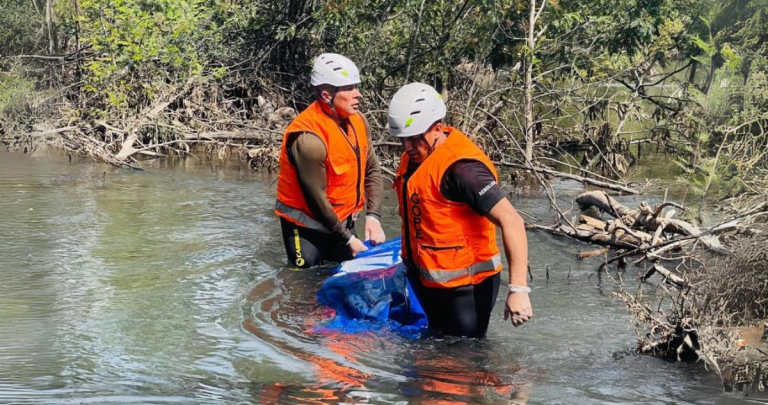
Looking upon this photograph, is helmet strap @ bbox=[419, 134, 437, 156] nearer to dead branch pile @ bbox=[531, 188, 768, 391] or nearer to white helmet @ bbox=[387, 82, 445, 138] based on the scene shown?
white helmet @ bbox=[387, 82, 445, 138]

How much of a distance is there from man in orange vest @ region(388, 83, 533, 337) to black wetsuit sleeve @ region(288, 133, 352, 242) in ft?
4.42

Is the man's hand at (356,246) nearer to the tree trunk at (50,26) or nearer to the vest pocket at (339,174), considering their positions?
the vest pocket at (339,174)

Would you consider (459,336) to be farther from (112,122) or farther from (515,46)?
(112,122)

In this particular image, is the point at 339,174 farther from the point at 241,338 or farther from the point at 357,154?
the point at 241,338

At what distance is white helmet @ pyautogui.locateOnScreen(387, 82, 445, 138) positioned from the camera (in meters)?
5.18

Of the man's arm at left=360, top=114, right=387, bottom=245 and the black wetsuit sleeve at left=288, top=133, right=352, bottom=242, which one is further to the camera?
the man's arm at left=360, top=114, right=387, bottom=245

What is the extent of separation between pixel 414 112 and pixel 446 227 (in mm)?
659

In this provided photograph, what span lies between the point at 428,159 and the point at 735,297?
6.71ft

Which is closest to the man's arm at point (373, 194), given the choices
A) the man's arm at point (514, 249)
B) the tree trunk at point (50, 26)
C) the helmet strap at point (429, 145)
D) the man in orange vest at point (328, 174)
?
the man in orange vest at point (328, 174)

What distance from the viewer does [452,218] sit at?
524 centimetres

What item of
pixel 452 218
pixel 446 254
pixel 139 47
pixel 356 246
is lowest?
pixel 356 246

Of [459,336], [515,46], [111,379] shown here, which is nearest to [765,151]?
[459,336]

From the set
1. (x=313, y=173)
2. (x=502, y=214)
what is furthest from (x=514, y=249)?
(x=313, y=173)

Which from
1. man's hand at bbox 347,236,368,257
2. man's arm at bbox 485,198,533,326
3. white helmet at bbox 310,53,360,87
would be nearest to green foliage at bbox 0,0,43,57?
white helmet at bbox 310,53,360,87
